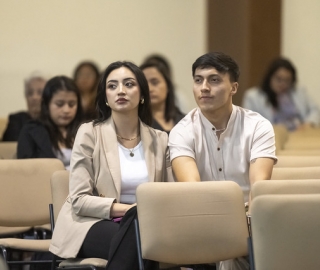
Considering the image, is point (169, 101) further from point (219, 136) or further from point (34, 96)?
point (219, 136)

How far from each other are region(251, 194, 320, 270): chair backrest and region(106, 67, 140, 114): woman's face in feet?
3.61

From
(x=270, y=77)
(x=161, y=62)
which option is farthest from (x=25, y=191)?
(x=270, y=77)

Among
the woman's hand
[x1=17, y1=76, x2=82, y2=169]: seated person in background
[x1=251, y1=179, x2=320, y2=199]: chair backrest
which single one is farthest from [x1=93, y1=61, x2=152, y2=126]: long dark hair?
[x1=17, y1=76, x2=82, y2=169]: seated person in background

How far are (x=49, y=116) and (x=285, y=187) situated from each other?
225 cm

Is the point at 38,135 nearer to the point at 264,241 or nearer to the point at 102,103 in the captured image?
the point at 102,103

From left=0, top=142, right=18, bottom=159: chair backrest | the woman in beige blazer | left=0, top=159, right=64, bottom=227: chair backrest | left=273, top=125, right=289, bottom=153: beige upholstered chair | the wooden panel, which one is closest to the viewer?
the woman in beige blazer

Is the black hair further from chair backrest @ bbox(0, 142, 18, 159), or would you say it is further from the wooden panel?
the wooden panel

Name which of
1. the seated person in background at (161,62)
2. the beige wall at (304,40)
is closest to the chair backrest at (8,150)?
the seated person in background at (161,62)

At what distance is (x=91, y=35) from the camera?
995cm

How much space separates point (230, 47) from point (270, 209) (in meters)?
6.20

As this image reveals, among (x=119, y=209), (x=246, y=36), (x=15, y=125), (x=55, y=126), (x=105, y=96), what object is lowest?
(x=119, y=209)

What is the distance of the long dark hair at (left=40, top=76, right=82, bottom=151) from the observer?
17.3 ft

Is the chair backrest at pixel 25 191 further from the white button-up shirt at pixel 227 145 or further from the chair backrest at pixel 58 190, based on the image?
the white button-up shirt at pixel 227 145

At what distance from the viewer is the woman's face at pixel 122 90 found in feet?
13.1
